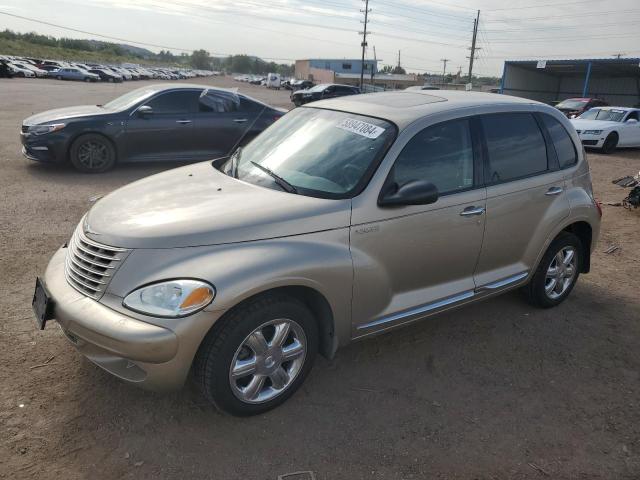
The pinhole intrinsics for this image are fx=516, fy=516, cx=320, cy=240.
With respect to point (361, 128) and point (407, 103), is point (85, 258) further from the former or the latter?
point (407, 103)

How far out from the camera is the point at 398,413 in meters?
3.10

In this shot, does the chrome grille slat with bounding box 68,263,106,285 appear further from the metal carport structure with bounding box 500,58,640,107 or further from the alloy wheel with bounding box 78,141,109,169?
the metal carport structure with bounding box 500,58,640,107

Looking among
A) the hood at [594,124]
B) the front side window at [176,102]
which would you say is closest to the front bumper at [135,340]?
the front side window at [176,102]

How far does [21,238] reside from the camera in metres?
5.51

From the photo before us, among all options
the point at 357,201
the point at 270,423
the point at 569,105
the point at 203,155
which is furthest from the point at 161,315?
the point at 569,105

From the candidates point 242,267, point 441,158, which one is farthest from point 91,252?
point 441,158

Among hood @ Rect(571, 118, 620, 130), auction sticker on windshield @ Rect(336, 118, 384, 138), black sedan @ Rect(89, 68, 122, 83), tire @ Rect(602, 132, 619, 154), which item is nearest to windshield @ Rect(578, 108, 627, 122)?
hood @ Rect(571, 118, 620, 130)

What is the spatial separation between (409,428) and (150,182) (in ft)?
7.86

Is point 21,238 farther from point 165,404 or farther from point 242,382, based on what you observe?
point 242,382

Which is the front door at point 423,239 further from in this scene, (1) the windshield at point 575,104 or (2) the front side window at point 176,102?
(1) the windshield at point 575,104

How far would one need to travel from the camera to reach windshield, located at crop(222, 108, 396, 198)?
3.24m

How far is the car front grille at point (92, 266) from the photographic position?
8.93 ft

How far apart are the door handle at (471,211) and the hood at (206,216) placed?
0.95 meters

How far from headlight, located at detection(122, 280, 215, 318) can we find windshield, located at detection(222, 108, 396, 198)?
3.18 feet
